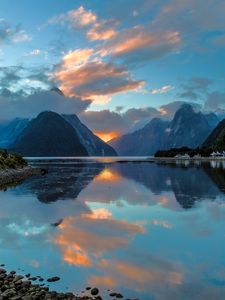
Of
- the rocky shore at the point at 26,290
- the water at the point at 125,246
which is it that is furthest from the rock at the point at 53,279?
the water at the point at 125,246

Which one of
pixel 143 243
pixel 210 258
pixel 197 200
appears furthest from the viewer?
pixel 197 200

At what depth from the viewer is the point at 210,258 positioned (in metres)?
17.4

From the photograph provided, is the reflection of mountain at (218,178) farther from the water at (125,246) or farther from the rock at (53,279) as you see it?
the rock at (53,279)

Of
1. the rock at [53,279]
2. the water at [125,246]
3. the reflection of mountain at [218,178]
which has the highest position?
the rock at [53,279]

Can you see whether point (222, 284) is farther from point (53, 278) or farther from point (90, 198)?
point (90, 198)

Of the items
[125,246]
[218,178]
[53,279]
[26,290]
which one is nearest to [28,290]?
[26,290]

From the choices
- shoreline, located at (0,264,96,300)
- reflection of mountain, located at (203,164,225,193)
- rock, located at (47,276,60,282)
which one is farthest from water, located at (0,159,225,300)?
reflection of mountain, located at (203,164,225,193)

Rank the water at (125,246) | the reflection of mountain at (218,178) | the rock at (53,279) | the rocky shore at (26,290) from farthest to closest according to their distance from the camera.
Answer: the reflection of mountain at (218,178), the rock at (53,279), the water at (125,246), the rocky shore at (26,290)

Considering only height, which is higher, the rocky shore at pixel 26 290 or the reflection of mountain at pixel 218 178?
the rocky shore at pixel 26 290

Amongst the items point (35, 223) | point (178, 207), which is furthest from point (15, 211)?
point (178, 207)

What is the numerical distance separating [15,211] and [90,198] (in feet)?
35.2

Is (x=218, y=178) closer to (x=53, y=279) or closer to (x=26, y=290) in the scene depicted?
(x=53, y=279)

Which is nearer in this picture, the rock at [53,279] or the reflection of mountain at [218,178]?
the rock at [53,279]

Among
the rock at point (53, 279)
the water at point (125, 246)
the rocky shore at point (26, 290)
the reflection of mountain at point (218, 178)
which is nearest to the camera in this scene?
the rocky shore at point (26, 290)
